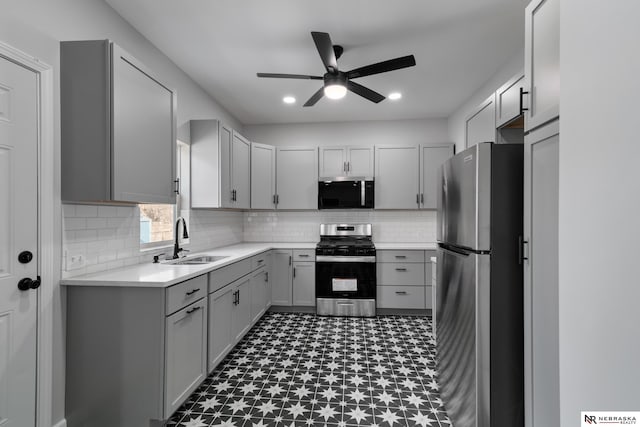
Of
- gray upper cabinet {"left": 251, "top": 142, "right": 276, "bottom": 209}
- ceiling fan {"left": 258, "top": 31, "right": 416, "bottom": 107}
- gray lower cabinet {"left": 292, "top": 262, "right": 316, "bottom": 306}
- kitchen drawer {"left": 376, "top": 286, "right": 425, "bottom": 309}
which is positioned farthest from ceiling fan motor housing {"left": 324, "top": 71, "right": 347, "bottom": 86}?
kitchen drawer {"left": 376, "top": 286, "right": 425, "bottom": 309}

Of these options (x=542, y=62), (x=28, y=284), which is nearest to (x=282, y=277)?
(x=28, y=284)

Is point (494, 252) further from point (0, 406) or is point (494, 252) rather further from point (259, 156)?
point (259, 156)

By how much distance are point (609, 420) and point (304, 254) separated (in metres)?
3.75

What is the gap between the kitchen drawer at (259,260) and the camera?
134 inches

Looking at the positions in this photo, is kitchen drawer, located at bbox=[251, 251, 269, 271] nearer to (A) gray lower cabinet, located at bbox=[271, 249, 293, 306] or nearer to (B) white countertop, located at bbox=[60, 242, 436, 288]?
(A) gray lower cabinet, located at bbox=[271, 249, 293, 306]

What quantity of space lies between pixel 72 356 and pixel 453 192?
2.39 metres

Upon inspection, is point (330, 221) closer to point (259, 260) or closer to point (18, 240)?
point (259, 260)

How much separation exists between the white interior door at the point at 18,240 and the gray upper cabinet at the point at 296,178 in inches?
120

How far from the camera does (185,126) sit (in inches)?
126

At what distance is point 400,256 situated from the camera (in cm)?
407

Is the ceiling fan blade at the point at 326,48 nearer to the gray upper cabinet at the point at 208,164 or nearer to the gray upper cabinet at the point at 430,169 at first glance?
the gray upper cabinet at the point at 208,164

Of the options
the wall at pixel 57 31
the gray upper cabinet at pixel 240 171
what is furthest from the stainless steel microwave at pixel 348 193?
the wall at pixel 57 31

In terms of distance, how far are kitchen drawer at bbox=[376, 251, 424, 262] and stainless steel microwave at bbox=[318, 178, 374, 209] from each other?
70 centimetres

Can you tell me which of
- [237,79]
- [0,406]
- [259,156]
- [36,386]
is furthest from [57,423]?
[259,156]
